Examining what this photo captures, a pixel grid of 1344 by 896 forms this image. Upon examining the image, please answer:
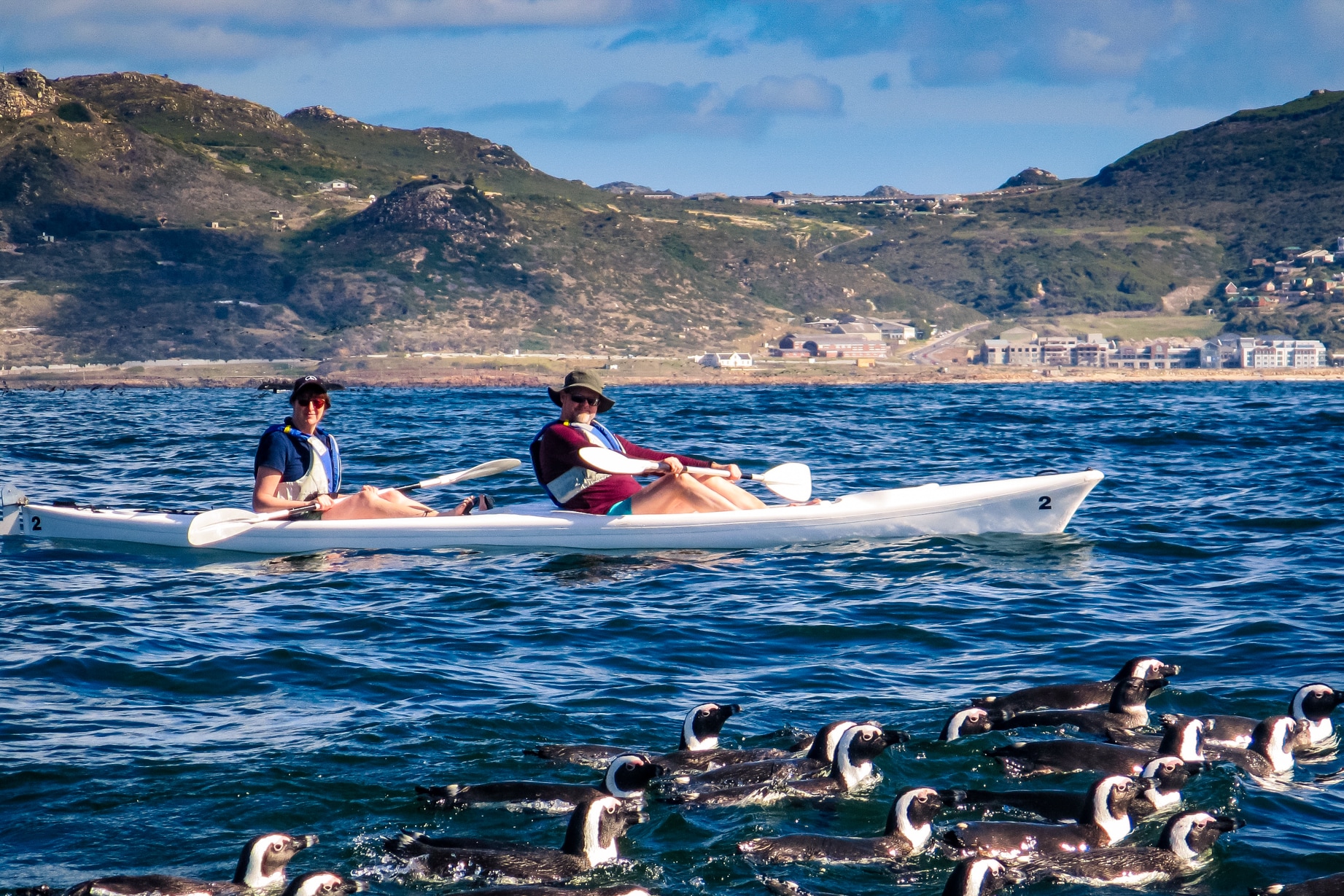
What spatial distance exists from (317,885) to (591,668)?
413 centimetres

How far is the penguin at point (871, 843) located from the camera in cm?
629

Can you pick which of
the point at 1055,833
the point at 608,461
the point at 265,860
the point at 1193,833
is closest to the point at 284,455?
the point at 608,461

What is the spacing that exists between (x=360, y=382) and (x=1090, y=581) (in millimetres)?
146109

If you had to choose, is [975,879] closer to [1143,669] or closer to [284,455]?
[1143,669]

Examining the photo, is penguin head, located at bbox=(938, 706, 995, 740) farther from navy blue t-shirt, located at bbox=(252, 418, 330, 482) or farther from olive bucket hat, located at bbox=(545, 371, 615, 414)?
navy blue t-shirt, located at bbox=(252, 418, 330, 482)

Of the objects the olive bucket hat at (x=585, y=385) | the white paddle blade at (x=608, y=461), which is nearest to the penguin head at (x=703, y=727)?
the olive bucket hat at (x=585, y=385)

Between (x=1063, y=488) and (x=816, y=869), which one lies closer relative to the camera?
(x=816, y=869)

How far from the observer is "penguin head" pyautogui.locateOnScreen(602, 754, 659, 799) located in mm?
6766

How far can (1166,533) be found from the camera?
51.8ft

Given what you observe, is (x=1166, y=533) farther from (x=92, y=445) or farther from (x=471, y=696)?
(x=92, y=445)

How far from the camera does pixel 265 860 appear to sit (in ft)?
19.6

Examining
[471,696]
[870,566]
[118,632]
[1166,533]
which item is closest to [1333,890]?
[471,696]

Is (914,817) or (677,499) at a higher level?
(677,499)

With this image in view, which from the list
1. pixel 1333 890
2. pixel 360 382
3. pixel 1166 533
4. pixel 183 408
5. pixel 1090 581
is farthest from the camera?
pixel 360 382
